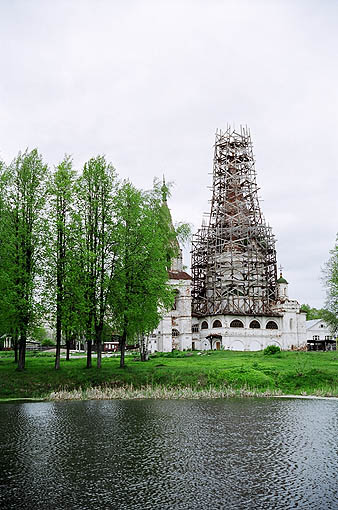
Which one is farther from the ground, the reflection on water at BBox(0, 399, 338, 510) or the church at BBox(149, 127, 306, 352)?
the church at BBox(149, 127, 306, 352)

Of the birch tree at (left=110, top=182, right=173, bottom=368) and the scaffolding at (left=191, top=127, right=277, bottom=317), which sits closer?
the birch tree at (left=110, top=182, right=173, bottom=368)

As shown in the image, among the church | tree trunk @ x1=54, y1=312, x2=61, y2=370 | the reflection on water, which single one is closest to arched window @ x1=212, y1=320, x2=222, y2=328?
the church

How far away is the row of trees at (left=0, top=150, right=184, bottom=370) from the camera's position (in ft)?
100

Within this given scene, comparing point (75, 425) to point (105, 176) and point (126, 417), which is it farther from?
point (105, 176)

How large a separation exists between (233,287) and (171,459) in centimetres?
5910

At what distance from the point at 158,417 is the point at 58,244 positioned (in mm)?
16896

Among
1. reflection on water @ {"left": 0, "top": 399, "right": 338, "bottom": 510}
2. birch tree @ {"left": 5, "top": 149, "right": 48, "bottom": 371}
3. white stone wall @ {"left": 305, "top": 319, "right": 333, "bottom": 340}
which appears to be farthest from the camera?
white stone wall @ {"left": 305, "top": 319, "right": 333, "bottom": 340}

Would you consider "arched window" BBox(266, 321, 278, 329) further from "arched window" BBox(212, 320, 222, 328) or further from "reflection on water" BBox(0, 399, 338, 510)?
"reflection on water" BBox(0, 399, 338, 510)

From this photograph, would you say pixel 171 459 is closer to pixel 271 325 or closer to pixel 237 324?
pixel 237 324

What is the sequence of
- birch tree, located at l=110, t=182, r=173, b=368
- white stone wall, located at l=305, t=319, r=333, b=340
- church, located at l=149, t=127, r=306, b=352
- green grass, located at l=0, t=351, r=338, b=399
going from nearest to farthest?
green grass, located at l=0, t=351, r=338, b=399
birch tree, located at l=110, t=182, r=173, b=368
church, located at l=149, t=127, r=306, b=352
white stone wall, located at l=305, t=319, r=333, b=340

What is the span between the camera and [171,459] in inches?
456

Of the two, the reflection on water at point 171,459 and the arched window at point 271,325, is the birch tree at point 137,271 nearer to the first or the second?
the reflection on water at point 171,459

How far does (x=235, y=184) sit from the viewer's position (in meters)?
79.0

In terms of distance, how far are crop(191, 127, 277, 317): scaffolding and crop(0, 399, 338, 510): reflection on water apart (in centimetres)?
5035
